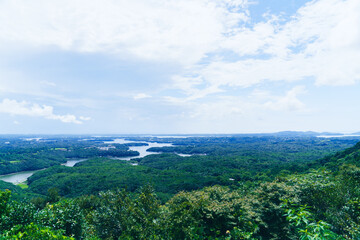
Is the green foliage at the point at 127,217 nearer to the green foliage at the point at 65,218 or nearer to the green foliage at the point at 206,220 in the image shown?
the green foliage at the point at 206,220

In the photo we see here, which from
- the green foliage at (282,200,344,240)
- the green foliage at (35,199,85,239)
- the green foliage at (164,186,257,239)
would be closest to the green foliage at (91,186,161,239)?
the green foliage at (164,186,257,239)

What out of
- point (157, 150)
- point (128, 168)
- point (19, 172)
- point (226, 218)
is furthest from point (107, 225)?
point (157, 150)

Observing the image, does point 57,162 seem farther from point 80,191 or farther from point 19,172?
point 80,191

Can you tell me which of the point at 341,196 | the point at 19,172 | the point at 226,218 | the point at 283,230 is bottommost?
the point at 19,172

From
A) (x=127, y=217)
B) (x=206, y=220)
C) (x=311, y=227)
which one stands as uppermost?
(x=311, y=227)

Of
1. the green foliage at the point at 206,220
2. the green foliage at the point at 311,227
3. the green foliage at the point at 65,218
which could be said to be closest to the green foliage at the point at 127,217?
the green foliage at the point at 206,220

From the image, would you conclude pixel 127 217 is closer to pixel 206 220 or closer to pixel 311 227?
pixel 206 220

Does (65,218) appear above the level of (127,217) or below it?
below

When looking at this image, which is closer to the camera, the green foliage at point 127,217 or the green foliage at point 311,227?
the green foliage at point 311,227

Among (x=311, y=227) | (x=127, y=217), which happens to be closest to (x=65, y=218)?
(x=127, y=217)

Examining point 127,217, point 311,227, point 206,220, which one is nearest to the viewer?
point 311,227

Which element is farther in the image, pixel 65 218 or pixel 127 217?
pixel 65 218
